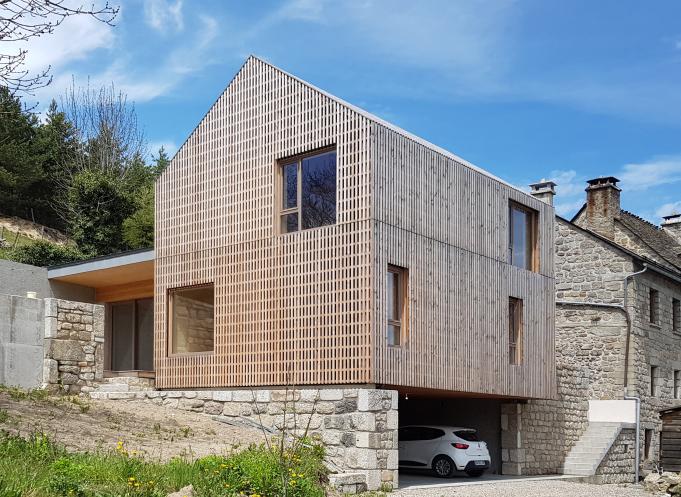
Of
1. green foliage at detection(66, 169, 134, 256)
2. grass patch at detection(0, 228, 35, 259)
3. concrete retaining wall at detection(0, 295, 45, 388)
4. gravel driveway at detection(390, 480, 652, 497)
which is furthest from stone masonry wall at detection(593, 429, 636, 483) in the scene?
grass patch at detection(0, 228, 35, 259)

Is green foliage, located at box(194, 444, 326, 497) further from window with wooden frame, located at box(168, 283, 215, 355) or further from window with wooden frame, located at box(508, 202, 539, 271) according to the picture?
window with wooden frame, located at box(508, 202, 539, 271)

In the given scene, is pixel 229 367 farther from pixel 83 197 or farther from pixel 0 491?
pixel 83 197

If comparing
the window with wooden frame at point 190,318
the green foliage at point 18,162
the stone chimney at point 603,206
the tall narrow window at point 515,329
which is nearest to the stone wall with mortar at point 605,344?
the stone chimney at point 603,206

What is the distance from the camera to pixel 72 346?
72.6 ft

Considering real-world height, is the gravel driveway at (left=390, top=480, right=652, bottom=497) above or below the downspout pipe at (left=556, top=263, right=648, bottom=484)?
below

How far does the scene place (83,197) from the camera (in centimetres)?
3850

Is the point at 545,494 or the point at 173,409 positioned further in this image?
the point at 173,409

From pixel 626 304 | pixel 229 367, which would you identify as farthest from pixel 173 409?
pixel 626 304

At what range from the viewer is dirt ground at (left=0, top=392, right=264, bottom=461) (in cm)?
1548

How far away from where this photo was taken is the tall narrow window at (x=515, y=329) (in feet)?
75.2

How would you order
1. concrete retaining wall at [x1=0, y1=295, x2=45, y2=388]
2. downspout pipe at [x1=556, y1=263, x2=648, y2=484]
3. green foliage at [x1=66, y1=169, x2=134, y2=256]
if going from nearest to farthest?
concrete retaining wall at [x1=0, y1=295, x2=45, y2=388] < downspout pipe at [x1=556, y1=263, x2=648, y2=484] < green foliage at [x1=66, y1=169, x2=134, y2=256]

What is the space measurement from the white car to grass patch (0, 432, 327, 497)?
8.50m

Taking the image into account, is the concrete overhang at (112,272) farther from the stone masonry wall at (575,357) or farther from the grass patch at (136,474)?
the stone masonry wall at (575,357)

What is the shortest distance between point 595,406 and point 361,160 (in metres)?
13.6
